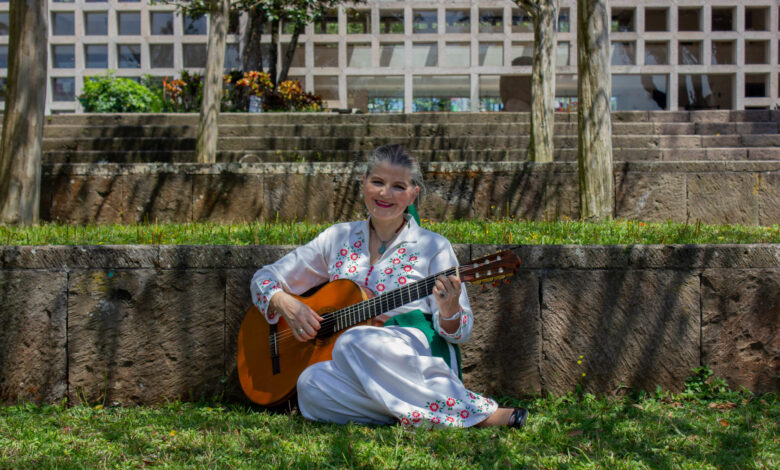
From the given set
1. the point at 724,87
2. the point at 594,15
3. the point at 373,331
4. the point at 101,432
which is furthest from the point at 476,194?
the point at 724,87

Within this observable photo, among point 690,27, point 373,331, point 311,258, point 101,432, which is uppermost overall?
point 690,27

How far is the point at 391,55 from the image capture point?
20.8 metres

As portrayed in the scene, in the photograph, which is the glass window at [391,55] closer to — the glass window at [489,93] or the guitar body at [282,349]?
the glass window at [489,93]

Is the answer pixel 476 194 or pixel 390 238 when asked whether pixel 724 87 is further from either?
pixel 390 238

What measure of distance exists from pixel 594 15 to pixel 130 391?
4.89 m

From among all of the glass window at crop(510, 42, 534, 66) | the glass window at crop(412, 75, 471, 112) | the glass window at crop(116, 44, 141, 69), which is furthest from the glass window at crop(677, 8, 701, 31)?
the glass window at crop(116, 44, 141, 69)

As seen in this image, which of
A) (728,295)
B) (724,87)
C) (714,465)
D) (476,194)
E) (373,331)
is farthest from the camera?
(724,87)

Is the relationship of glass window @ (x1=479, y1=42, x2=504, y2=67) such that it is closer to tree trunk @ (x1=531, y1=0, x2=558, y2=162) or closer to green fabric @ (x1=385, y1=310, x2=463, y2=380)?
tree trunk @ (x1=531, y1=0, x2=558, y2=162)

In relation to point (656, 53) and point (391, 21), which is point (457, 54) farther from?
point (656, 53)

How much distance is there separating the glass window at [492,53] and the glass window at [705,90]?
548 cm

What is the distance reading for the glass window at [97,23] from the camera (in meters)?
20.5

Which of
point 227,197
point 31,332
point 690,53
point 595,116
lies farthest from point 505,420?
point 690,53

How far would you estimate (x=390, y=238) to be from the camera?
10.8 ft

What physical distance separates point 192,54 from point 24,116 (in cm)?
1588
